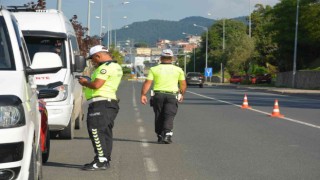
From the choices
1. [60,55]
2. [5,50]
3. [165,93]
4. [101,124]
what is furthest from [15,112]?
[60,55]

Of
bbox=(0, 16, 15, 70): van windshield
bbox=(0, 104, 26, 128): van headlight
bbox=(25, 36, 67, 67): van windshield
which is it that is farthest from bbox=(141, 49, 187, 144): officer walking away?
bbox=(0, 104, 26, 128): van headlight

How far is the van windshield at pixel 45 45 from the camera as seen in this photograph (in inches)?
526

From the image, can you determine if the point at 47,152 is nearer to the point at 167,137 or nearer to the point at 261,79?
the point at 167,137

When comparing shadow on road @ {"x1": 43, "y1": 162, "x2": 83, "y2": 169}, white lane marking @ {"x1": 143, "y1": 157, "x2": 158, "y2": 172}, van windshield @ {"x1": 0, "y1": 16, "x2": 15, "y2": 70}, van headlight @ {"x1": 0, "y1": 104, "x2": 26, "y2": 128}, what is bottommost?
shadow on road @ {"x1": 43, "y1": 162, "x2": 83, "y2": 169}

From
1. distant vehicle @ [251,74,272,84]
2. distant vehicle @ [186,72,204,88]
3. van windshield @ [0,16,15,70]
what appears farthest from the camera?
distant vehicle @ [251,74,272,84]

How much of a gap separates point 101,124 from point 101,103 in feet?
0.99

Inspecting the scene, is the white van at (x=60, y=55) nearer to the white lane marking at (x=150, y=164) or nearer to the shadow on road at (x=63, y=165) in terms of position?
the shadow on road at (x=63, y=165)

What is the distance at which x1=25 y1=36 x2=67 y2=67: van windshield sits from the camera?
526 inches

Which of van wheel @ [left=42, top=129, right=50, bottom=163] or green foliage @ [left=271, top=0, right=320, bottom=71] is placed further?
green foliage @ [left=271, top=0, right=320, bottom=71]

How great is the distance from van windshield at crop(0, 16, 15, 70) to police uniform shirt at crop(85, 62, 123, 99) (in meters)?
2.64

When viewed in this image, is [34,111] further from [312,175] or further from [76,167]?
[312,175]

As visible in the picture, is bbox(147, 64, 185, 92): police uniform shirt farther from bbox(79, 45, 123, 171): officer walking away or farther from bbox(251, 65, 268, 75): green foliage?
bbox(251, 65, 268, 75): green foliage

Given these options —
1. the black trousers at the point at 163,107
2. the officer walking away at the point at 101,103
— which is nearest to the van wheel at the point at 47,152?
the officer walking away at the point at 101,103

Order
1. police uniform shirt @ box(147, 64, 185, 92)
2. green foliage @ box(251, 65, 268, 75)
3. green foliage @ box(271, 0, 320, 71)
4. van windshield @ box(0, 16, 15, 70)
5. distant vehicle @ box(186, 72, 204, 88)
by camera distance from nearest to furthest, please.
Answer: van windshield @ box(0, 16, 15, 70) → police uniform shirt @ box(147, 64, 185, 92) → distant vehicle @ box(186, 72, 204, 88) → green foliage @ box(271, 0, 320, 71) → green foliage @ box(251, 65, 268, 75)
